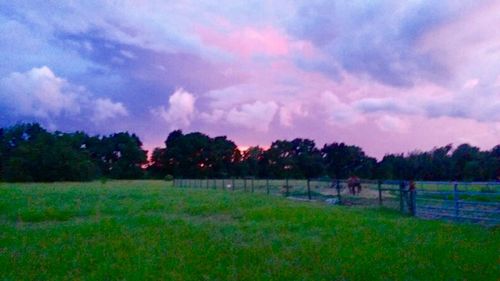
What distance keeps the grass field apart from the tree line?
68.0 meters

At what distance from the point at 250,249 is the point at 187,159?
99589 millimetres

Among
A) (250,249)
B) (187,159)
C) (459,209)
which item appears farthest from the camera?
(187,159)

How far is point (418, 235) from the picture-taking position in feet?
39.1

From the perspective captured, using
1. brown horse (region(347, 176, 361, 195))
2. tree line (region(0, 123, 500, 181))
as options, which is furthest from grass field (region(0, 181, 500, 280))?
tree line (region(0, 123, 500, 181))

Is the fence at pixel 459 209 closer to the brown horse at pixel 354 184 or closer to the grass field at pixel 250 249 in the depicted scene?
the grass field at pixel 250 249

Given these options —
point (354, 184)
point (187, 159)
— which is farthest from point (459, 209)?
point (187, 159)

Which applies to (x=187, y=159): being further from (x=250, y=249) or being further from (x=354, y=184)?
(x=250, y=249)

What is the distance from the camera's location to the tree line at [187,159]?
86812 millimetres

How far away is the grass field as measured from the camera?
311 inches

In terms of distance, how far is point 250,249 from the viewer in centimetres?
1002

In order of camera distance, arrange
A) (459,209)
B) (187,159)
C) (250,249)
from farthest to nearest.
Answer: (187,159) < (459,209) < (250,249)

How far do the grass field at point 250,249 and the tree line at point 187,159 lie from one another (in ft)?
223

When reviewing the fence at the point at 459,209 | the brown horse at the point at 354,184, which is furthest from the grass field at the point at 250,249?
the brown horse at the point at 354,184

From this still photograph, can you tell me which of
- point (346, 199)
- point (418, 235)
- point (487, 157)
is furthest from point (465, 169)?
point (418, 235)
